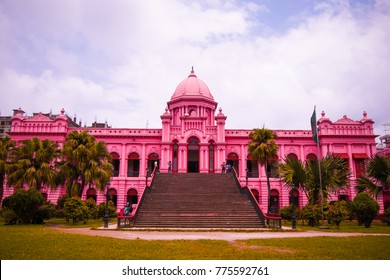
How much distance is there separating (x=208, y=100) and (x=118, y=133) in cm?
1299

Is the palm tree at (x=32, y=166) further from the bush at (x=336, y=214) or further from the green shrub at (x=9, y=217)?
the bush at (x=336, y=214)

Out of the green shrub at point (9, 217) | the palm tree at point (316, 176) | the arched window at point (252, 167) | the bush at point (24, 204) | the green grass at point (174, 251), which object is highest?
the arched window at point (252, 167)

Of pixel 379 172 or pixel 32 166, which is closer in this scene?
pixel 379 172

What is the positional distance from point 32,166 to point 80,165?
12.2 ft

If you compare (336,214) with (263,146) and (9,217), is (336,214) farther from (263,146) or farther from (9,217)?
(9,217)

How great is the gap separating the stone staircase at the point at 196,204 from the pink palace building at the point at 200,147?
739 cm

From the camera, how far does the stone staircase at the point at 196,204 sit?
23.0 m

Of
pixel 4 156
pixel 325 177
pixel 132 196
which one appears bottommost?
pixel 132 196

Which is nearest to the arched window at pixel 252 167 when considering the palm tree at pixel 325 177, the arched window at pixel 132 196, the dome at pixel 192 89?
the dome at pixel 192 89

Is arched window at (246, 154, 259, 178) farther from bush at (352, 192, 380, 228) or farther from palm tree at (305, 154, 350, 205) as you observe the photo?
bush at (352, 192, 380, 228)

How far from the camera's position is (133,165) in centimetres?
4444

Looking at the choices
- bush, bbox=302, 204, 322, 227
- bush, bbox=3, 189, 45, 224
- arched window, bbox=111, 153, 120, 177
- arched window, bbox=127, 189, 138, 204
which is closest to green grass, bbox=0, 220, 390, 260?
bush, bbox=302, 204, 322, 227

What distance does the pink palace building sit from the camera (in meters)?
40.8

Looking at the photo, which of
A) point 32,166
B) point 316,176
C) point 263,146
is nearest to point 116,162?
point 32,166
